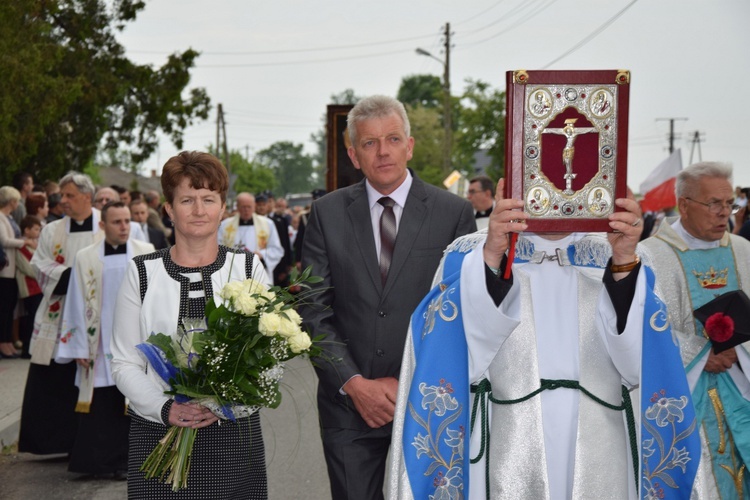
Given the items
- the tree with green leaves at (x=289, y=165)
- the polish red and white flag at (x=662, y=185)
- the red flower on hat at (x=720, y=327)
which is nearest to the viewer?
the red flower on hat at (x=720, y=327)

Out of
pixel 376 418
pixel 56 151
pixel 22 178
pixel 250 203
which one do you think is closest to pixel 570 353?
pixel 376 418

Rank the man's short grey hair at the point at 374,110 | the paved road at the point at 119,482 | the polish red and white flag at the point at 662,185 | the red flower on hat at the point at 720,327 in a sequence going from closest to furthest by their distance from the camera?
1. the man's short grey hair at the point at 374,110
2. the red flower on hat at the point at 720,327
3. the paved road at the point at 119,482
4. the polish red and white flag at the point at 662,185

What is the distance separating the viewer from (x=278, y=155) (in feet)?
569

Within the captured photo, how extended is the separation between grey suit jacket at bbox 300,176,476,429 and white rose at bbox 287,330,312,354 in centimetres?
72

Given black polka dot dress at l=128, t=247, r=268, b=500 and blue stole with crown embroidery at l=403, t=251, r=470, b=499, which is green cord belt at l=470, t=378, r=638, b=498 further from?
black polka dot dress at l=128, t=247, r=268, b=500

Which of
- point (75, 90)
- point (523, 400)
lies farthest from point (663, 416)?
point (75, 90)

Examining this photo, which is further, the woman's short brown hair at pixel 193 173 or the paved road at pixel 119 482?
the paved road at pixel 119 482

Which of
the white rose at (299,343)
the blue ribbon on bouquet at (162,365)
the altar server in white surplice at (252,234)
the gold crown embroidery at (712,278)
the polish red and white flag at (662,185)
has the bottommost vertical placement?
the blue ribbon on bouquet at (162,365)

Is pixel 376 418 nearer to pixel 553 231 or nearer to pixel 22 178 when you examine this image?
pixel 553 231

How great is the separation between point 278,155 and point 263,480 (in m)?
171

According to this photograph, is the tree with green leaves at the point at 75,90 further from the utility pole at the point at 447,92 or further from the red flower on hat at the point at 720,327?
the utility pole at the point at 447,92

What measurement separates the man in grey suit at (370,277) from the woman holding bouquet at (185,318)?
47 centimetres

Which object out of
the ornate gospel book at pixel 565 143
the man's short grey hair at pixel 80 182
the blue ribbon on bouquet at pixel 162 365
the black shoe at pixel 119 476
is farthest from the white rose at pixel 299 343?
the man's short grey hair at pixel 80 182

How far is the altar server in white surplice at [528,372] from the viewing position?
147 inches
